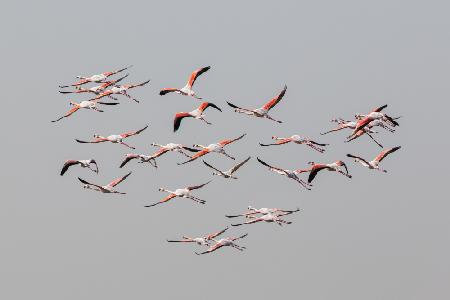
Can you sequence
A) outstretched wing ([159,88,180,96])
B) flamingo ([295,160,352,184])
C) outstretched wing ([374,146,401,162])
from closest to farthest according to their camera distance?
flamingo ([295,160,352,184]) → outstretched wing ([159,88,180,96]) → outstretched wing ([374,146,401,162])

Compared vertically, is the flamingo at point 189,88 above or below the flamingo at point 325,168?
above

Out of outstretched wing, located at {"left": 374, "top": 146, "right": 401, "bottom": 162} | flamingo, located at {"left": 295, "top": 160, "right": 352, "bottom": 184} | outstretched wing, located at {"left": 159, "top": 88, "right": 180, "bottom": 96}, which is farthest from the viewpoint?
outstretched wing, located at {"left": 374, "top": 146, "right": 401, "bottom": 162}

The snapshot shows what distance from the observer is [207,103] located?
113 m

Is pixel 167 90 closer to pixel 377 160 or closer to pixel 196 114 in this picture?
pixel 196 114

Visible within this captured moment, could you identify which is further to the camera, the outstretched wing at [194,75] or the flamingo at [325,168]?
the outstretched wing at [194,75]

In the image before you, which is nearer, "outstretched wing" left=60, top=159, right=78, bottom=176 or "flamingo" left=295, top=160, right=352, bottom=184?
"flamingo" left=295, top=160, right=352, bottom=184

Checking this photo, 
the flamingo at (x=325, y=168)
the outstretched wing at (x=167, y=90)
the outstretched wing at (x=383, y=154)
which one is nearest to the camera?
the flamingo at (x=325, y=168)

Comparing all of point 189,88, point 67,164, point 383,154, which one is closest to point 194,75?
point 189,88

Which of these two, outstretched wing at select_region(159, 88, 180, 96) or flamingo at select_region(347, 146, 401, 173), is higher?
outstretched wing at select_region(159, 88, 180, 96)

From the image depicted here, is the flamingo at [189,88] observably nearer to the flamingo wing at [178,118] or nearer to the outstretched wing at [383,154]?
the flamingo wing at [178,118]

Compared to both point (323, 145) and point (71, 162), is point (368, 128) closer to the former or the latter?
point (323, 145)

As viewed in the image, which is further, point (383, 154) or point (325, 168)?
point (383, 154)

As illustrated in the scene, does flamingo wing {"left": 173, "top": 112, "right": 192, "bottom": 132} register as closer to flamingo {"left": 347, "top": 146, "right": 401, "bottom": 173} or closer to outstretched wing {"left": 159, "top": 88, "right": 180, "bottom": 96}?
outstretched wing {"left": 159, "top": 88, "right": 180, "bottom": 96}

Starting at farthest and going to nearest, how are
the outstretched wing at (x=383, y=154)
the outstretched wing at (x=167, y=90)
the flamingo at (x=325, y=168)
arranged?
the outstretched wing at (x=383, y=154) → the outstretched wing at (x=167, y=90) → the flamingo at (x=325, y=168)
